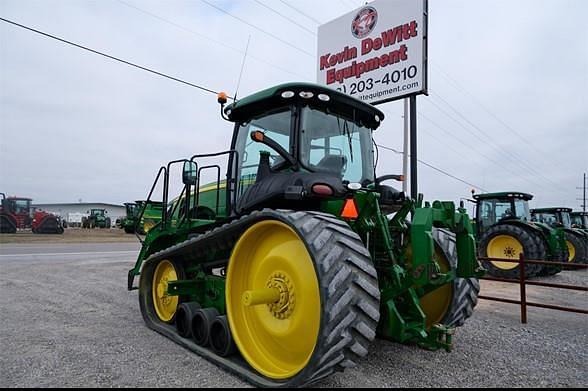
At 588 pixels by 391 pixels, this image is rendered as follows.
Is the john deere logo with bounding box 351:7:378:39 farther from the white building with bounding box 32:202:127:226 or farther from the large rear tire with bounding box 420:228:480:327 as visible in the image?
the white building with bounding box 32:202:127:226

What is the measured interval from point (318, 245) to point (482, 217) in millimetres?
11228

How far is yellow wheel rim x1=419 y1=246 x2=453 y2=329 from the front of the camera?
14.0ft

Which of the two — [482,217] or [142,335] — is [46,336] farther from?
[482,217]

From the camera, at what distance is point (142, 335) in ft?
14.9

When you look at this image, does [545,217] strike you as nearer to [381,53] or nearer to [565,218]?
[565,218]

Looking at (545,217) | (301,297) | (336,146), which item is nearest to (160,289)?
(301,297)

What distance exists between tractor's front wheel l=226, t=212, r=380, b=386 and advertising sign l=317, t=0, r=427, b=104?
799 centimetres

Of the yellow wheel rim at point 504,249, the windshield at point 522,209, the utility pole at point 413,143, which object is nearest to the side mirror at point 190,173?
the utility pole at point 413,143

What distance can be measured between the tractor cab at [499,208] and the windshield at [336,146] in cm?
927

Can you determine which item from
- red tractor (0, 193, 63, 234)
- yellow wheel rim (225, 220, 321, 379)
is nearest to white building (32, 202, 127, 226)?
red tractor (0, 193, 63, 234)

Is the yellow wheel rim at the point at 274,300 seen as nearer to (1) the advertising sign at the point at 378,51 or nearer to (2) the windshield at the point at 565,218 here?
(1) the advertising sign at the point at 378,51

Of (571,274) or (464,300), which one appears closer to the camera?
(464,300)

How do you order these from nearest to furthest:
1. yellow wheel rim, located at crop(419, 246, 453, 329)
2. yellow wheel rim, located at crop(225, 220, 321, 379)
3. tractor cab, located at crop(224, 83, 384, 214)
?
yellow wheel rim, located at crop(225, 220, 321, 379) < tractor cab, located at crop(224, 83, 384, 214) < yellow wheel rim, located at crop(419, 246, 453, 329)

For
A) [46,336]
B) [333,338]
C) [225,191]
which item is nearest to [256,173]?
[225,191]
